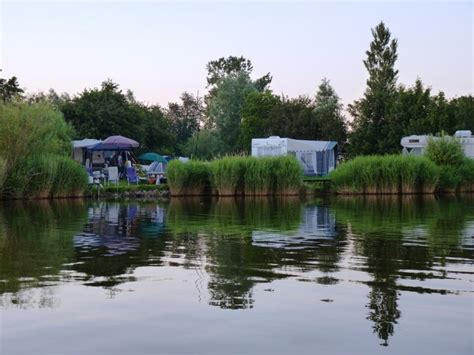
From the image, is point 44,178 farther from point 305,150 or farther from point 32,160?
point 305,150

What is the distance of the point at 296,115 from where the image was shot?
4819cm

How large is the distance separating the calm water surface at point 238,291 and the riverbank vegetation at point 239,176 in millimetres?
15250

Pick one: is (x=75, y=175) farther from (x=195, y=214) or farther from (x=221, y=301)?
(x=221, y=301)

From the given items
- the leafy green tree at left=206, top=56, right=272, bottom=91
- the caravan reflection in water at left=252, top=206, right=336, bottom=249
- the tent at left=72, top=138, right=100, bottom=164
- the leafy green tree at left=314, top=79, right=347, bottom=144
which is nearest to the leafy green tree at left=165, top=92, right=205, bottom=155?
the leafy green tree at left=206, top=56, right=272, bottom=91

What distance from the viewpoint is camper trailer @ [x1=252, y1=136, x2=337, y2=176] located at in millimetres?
36250

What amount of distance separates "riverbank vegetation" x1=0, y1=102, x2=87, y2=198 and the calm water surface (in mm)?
13058

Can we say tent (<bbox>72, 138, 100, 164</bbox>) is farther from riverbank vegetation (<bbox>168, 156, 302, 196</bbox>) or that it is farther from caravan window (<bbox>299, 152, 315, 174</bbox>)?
caravan window (<bbox>299, 152, 315, 174</bbox>)

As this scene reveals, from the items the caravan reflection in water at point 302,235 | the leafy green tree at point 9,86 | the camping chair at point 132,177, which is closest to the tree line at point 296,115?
the leafy green tree at point 9,86

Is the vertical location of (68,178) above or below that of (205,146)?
below

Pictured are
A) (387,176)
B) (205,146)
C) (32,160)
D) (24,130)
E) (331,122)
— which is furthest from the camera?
(205,146)

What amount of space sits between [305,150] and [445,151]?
8181 millimetres

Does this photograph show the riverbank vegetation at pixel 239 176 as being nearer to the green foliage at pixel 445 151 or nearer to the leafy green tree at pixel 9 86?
the green foliage at pixel 445 151

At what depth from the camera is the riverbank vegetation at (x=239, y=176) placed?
28922 millimetres

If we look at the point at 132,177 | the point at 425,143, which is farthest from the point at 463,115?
the point at 132,177
